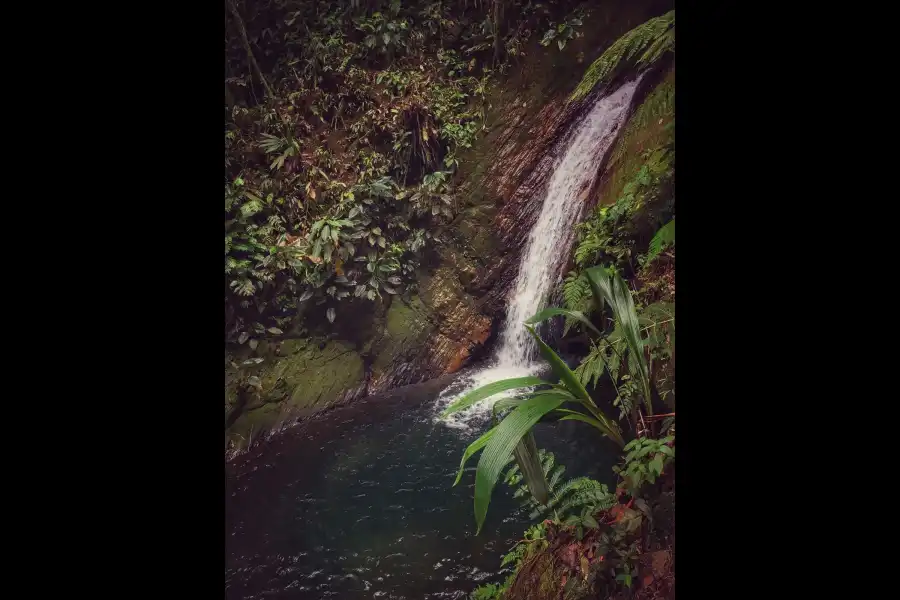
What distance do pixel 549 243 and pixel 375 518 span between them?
1.23 meters

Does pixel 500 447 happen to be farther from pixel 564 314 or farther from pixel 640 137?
pixel 640 137

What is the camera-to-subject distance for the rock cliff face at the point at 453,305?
200 cm

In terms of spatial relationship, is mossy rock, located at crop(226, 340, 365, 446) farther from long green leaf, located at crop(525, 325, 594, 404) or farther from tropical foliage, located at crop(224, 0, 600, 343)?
long green leaf, located at crop(525, 325, 594, 404)

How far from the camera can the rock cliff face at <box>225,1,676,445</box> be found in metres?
2.00

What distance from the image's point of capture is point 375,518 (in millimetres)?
1640

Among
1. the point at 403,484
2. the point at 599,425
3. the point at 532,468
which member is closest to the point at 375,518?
the point at 403,484

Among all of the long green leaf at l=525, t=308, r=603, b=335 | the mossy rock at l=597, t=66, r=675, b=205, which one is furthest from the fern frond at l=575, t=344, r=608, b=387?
the mossy rock at l=597, t=66, r=675, b=205
